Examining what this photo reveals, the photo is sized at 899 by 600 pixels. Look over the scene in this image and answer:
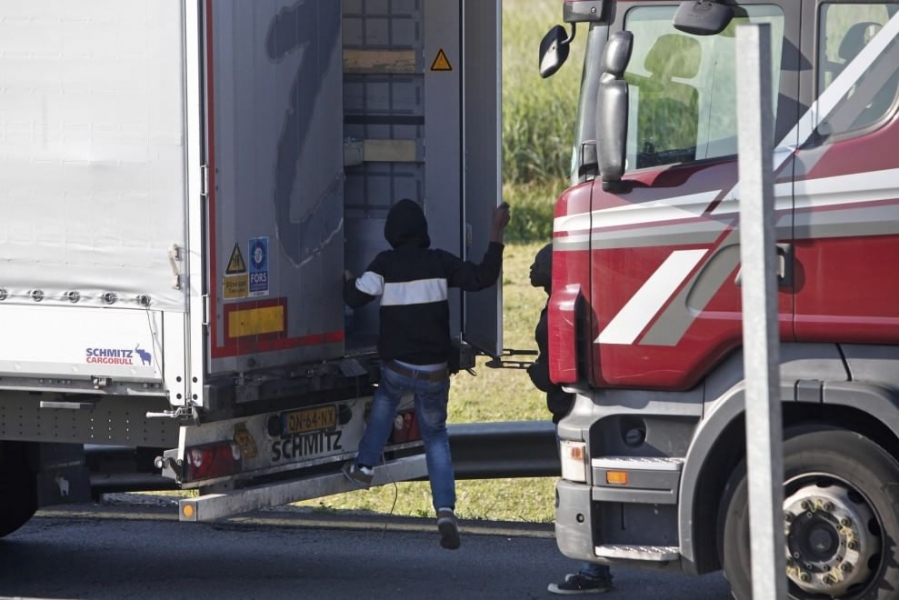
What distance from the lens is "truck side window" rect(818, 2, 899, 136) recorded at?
5914mm

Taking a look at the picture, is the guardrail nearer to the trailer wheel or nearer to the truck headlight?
the trailer wheel

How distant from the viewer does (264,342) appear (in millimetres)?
7141

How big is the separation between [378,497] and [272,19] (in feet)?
13.1

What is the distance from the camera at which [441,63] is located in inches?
326

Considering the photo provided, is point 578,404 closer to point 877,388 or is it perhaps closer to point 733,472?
point 733,472

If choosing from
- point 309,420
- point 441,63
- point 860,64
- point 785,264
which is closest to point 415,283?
point 309,420

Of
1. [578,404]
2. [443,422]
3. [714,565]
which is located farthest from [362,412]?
[714,565]

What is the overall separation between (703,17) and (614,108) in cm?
50

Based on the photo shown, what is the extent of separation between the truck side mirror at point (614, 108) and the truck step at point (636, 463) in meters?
1.17

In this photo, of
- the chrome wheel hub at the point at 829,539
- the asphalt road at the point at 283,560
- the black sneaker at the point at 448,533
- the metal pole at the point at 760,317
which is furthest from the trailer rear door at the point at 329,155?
the metal pole at the point at 760,317

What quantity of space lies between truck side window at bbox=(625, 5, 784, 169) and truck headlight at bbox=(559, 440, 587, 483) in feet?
3.96

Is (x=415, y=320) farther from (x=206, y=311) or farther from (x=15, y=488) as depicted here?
(x=15, y=488)

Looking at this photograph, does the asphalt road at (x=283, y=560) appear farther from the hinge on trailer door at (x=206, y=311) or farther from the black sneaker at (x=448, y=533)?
the hinge on trailer door at (x=206, y=311)

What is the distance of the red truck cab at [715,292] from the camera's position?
5895mm
